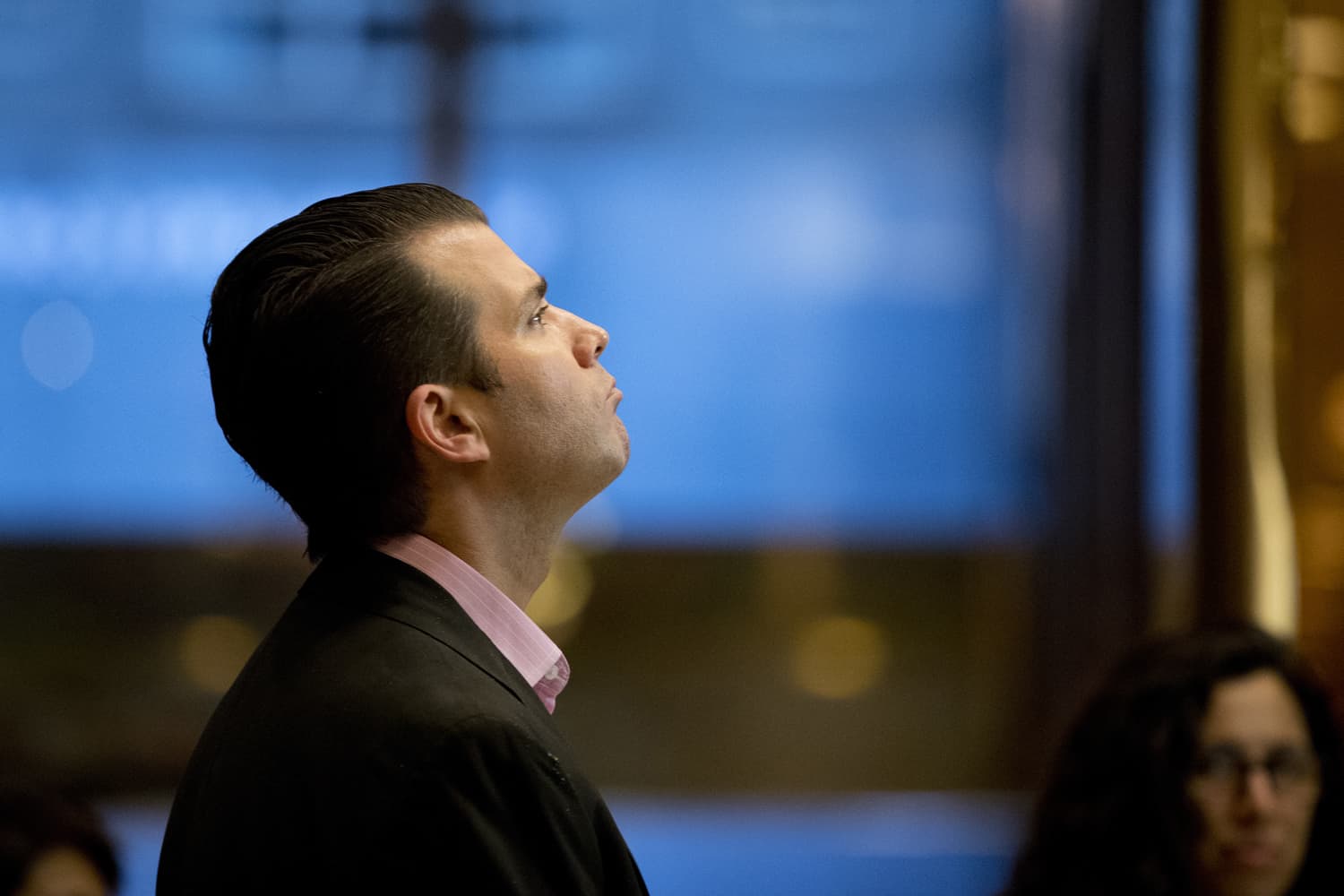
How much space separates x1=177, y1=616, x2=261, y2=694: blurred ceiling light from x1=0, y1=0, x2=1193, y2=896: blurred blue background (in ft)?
0.18

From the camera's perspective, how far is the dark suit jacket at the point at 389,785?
3.06 feet

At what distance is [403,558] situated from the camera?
1.12 m

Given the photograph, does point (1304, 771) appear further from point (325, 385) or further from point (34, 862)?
point (34, 862)

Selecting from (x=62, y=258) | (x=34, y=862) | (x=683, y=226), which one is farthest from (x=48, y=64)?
(x=34, y=862)

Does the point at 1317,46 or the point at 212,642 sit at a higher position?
the point at 1317,46

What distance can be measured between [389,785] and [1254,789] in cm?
146

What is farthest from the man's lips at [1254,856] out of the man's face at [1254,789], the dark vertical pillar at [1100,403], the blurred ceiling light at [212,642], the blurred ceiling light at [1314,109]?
the blurred ceiling light at [212,642]

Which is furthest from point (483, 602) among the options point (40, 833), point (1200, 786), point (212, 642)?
point (212, 642)

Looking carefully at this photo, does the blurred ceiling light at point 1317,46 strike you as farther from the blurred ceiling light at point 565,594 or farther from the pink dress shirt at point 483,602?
the pink dress shirt at point 483,602

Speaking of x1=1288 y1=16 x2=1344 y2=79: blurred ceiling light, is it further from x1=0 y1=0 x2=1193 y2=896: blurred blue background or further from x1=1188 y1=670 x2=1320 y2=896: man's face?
x1=1188 y1=670 x2=1320 y2=896: man's face

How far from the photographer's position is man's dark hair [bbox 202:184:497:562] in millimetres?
1105

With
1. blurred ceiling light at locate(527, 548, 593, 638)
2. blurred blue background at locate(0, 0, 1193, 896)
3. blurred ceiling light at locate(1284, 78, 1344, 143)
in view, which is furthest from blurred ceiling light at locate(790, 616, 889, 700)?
blurred ceiling light at locate(1284, 78, 1344, 143)

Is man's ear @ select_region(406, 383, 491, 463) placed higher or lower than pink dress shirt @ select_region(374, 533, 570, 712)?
higher

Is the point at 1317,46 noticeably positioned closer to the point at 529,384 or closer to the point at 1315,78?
the point at 1315,78
